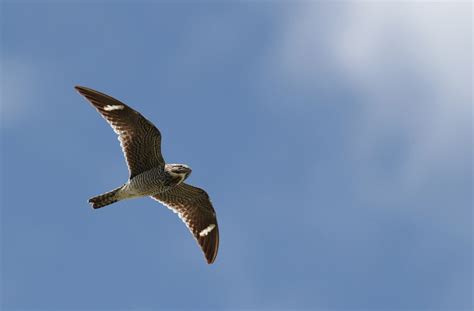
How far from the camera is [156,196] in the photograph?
2150 cm

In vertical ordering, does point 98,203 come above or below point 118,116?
below

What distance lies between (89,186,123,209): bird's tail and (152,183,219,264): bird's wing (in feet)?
6.14

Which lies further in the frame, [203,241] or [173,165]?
[203,241]

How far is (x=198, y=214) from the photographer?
21719 mm

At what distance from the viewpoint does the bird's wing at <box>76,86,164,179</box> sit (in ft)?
64.1

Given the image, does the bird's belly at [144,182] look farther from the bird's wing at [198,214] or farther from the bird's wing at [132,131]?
the bird's wing at [198,214]

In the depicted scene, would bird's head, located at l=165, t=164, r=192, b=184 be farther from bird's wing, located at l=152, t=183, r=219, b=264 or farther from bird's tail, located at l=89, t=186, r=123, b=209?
bird's wing, located at l=152, t=183, r=219, b=264

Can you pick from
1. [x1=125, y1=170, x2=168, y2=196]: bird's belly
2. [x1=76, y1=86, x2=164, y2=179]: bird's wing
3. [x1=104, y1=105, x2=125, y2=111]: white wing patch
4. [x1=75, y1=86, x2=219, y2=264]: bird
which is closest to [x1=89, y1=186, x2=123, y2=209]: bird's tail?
[x1=75, y1=86, x2=219, y2=264]: bird

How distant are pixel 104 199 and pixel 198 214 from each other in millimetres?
2904

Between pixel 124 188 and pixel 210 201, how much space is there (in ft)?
8.92

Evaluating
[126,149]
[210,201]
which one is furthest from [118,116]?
[210,201]

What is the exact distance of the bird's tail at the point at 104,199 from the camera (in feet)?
64.5

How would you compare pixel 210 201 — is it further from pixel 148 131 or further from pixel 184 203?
pixel 148 131

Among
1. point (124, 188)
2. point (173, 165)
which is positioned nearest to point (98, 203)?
point (124, 188)
